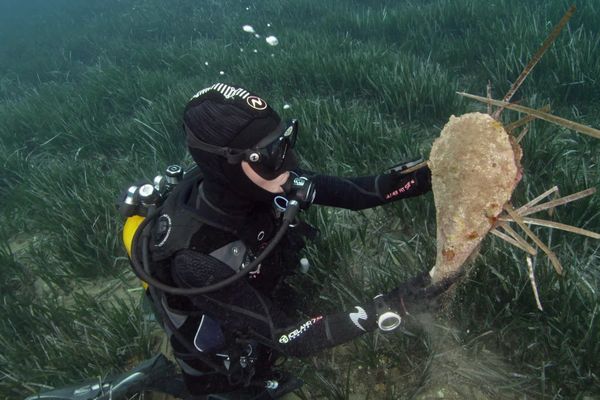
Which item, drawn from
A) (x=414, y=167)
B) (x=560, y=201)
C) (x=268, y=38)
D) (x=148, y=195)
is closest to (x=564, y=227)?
(x=560, y=201)

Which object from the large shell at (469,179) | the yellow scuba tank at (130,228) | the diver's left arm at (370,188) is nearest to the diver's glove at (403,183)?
the diver's left arm at (370,188)

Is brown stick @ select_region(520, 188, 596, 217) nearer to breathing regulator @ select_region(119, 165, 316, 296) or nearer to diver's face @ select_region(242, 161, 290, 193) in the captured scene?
breathing regulator @ select_region(119, 165, 316, 296)

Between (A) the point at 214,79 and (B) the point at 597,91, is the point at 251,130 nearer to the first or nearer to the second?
(B) the point at 597,91

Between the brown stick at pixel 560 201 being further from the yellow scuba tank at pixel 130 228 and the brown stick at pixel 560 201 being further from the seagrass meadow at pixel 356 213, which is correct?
the yellow scuba tank at pixel 130 228

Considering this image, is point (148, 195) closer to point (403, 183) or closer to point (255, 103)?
point (255, 103)

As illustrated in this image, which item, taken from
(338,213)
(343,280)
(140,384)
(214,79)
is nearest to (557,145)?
(338,213)

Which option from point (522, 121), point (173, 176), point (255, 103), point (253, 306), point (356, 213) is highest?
point (522, 121)

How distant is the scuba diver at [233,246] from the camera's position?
1.86 metres

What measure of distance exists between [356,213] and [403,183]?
1308 mm

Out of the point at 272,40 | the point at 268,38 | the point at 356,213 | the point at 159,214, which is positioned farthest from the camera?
the point at 268,38

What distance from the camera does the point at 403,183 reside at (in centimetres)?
234

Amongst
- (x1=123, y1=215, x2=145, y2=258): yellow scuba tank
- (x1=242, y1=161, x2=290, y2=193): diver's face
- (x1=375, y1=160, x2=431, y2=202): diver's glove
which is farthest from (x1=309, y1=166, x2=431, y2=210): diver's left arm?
(x1=123, y1=215, x2=145, y2=258): yellow scuba tank

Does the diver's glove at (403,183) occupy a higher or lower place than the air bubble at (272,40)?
higher

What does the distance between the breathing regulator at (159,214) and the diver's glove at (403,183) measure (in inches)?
20.4
